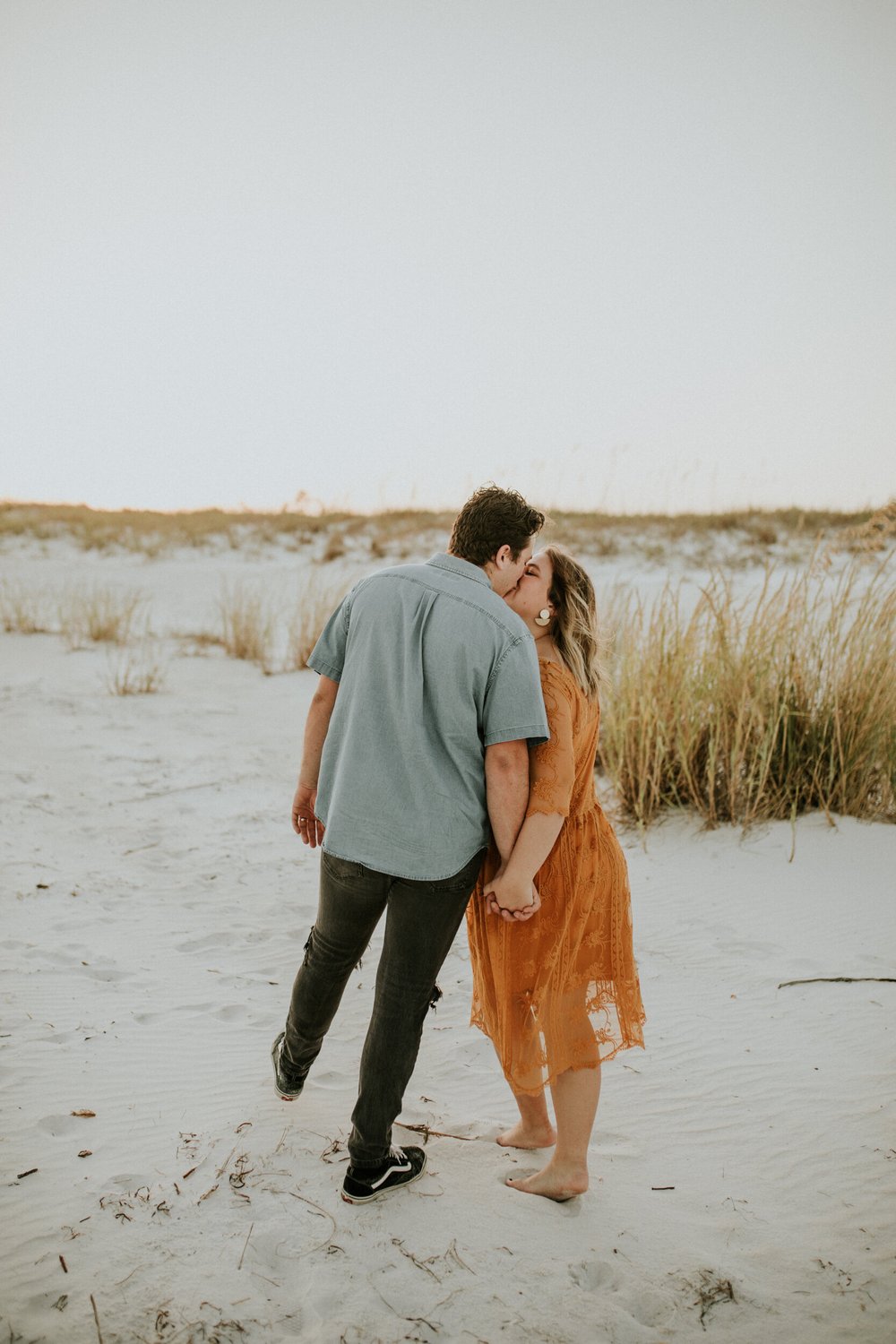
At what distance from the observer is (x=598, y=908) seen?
2.03 meters

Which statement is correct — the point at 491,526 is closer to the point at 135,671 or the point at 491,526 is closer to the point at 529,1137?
the point at 529,1137

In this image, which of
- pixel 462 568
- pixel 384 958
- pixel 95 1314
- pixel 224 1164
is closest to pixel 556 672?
pixel 462 568

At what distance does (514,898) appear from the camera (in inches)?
72.7

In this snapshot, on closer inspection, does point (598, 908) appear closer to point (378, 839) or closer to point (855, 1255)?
point (378, 839)

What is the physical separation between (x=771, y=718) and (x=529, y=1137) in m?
2.91

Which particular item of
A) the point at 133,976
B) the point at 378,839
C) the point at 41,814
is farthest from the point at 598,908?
the point at 41,814

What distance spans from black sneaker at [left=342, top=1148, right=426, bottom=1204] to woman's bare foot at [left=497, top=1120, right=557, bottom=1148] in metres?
0.33

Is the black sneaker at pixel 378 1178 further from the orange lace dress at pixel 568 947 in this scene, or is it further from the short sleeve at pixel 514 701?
the short sleeve at pixel 514 701

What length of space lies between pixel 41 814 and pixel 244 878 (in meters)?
1.46

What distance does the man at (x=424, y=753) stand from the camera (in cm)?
179

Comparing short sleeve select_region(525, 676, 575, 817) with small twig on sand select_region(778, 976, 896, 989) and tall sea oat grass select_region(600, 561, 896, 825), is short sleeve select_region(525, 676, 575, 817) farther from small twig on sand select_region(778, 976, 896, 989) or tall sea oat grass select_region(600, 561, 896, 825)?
tall sea oat grass select_region(600, 561, 896, 825)

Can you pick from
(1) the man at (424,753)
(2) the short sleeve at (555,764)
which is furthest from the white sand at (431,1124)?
(2) the short sleeve at (555,764)

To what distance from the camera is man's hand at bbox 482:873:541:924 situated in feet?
6.04

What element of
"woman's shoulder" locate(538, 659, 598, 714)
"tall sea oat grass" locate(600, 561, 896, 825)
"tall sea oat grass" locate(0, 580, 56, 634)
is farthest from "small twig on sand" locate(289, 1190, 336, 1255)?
"tall sea oat grass" locate(0, 580, 56, 634)
